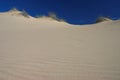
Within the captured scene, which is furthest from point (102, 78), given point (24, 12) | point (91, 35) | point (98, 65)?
point (24, 12)

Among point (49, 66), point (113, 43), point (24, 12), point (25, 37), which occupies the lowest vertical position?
point (49, 66)

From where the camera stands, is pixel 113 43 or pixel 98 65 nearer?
pixel 98 65

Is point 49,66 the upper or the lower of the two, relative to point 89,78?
upper

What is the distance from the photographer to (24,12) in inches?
663

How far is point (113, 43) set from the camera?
6.90 meters

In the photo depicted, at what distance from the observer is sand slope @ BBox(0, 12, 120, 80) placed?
4621 mm

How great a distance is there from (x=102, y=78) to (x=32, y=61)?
176cm

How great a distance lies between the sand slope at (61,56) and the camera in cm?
462

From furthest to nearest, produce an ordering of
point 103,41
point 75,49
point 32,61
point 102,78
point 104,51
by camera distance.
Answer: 1. point 103,41
2. point 75,49
3. point 104,51
4. point 32,61
5. point 102,78

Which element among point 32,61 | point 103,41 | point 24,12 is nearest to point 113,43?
point 103,41

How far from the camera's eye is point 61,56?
585 cm

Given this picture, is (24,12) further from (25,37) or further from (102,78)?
(102,78)

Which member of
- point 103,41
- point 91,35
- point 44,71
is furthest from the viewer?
point 91,35

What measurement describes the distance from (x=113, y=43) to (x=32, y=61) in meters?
2.49
